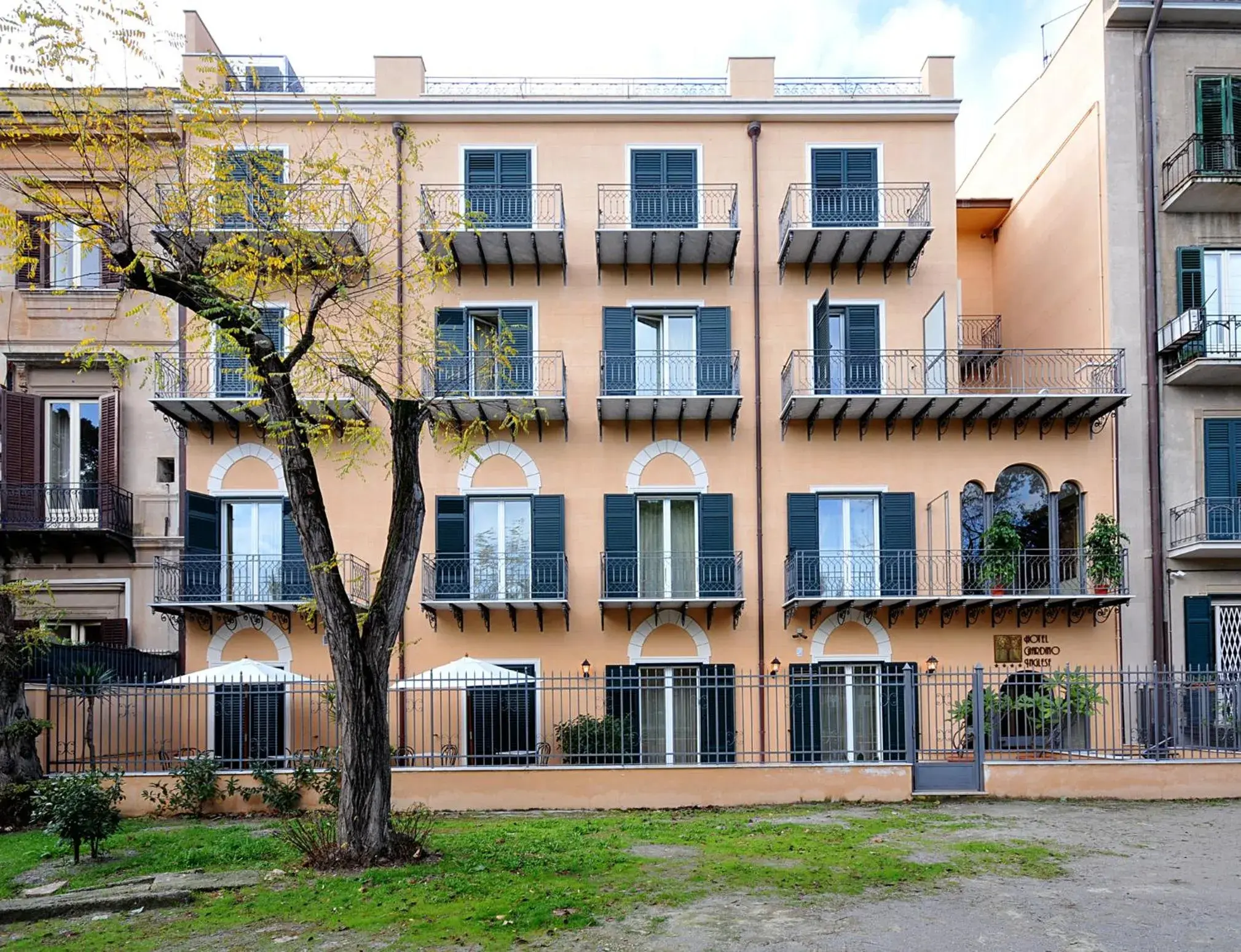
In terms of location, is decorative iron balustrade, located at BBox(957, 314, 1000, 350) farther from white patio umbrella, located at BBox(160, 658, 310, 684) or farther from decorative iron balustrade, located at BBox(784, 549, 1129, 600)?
white patio umbrella, located at BBox(160, 658, 310, 684)

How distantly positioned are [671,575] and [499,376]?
16.3ft

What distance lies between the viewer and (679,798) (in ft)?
52.2

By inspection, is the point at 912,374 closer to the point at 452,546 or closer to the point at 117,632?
the point at 452,546

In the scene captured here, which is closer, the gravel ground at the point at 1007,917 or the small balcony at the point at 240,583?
the gravel ground at the point at 1007,917

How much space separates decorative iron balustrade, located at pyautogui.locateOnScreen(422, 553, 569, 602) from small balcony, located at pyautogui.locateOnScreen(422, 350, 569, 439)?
8.23 feet

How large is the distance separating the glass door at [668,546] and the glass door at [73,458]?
1068cm

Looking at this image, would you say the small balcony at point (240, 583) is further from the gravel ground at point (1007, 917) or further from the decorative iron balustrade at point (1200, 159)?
the decorative iron balustrade at point (1200, 159)

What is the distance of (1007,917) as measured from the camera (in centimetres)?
947

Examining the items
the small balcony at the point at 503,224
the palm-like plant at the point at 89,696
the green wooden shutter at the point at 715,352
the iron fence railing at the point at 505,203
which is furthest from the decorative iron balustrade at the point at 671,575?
the palm-like plant at the point at 89,696

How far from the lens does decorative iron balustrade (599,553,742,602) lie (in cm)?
2095

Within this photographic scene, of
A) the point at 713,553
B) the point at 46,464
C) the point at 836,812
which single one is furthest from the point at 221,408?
the point at 836,812

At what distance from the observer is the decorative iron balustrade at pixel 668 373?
843 inches

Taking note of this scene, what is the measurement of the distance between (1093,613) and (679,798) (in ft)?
31.7

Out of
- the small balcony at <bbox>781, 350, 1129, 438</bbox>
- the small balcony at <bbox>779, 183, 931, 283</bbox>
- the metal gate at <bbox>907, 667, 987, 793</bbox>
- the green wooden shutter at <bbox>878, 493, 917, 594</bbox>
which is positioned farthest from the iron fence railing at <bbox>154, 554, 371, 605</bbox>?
the metal gate at <bbox>907, 667, 987, 793</bbox>
